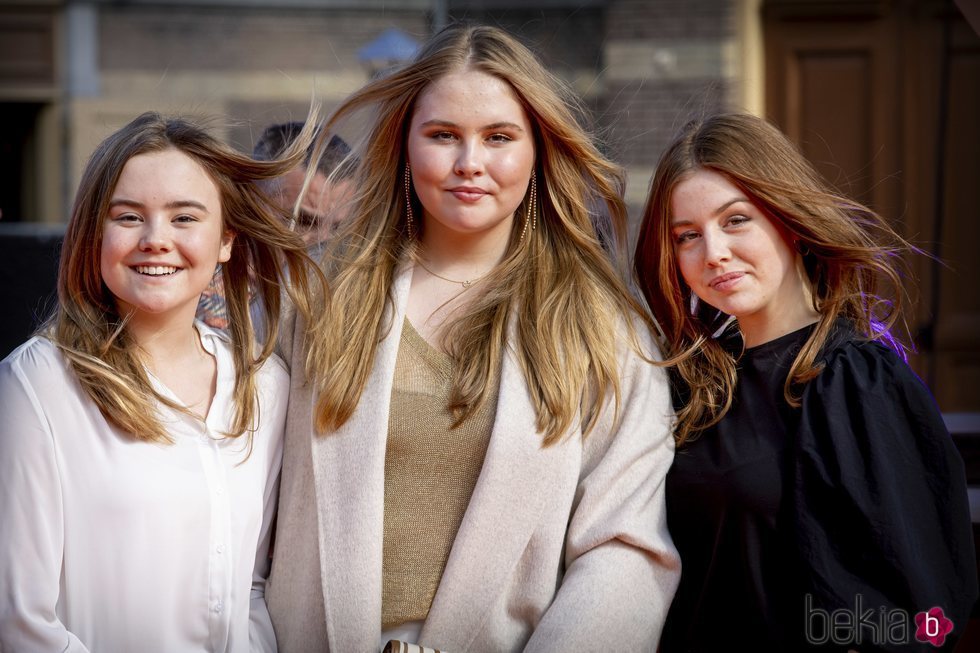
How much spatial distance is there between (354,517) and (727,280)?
0.94m

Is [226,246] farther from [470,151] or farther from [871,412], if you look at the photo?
[871,412]

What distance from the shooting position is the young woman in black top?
2.13 metres

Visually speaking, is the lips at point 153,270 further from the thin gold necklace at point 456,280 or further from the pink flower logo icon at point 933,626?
the pink flower logo icon at point 933,626

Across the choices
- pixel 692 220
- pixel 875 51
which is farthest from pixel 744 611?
A: pixel 875 51

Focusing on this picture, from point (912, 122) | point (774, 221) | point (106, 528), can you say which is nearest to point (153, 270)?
point (106, 528)

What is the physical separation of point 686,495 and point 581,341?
1.33 feet

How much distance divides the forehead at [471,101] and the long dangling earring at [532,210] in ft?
0.59

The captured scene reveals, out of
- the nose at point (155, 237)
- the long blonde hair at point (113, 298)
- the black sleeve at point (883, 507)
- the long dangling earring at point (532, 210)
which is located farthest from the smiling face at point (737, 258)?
the nose at point (155, 237)

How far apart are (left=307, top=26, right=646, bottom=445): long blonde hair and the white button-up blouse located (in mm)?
334

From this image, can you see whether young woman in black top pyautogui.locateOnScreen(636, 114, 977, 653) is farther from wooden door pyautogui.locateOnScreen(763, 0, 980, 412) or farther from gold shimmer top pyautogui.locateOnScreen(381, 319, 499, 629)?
wooden door pyautogui.locateOnScreen(763, 0, 980, 412)

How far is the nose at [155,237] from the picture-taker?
7.22 feet

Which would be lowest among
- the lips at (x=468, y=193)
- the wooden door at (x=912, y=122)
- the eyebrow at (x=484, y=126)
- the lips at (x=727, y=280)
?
the lips at (x=727, y=280)

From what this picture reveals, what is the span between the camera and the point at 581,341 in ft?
8.02

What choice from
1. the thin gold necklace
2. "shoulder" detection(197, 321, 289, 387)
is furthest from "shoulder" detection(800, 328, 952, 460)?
"shoulder" detection(197, 321, 289, 387)
